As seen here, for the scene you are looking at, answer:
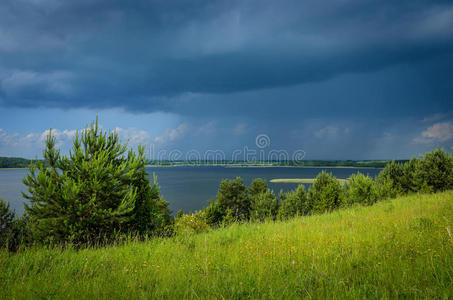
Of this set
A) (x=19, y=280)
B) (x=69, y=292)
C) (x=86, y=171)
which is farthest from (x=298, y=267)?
(x=86, y=171)

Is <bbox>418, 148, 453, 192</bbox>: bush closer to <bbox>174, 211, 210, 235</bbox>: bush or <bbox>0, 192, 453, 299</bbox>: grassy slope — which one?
<bbox>174, 211, 210, 235</bbox>: bush

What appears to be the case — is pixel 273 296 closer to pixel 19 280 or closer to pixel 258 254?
pixel 258 254

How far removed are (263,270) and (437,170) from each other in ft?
96.3

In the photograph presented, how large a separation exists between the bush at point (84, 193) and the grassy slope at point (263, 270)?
380 centimetres

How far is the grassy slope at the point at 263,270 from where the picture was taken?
10.3 feet

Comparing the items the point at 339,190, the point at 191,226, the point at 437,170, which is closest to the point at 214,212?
the point at 339,190

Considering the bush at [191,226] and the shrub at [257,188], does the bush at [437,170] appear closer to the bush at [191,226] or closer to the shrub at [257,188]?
the bush at [191,226]

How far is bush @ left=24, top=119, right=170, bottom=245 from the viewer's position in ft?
29.3

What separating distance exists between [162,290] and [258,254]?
1977mm

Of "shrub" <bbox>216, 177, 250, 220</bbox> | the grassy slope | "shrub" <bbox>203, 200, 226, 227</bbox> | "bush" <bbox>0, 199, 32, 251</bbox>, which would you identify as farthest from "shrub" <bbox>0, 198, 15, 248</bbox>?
"shrub" <bbox>216, 177, 250, 220</bbox>

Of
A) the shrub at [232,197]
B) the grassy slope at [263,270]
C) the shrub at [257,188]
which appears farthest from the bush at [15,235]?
the shrub at [257,188]

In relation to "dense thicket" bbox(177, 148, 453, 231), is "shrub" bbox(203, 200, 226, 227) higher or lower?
lower

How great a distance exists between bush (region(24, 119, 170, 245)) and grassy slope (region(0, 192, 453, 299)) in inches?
149

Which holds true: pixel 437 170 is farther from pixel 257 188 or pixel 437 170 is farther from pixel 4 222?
pixel 4 222
